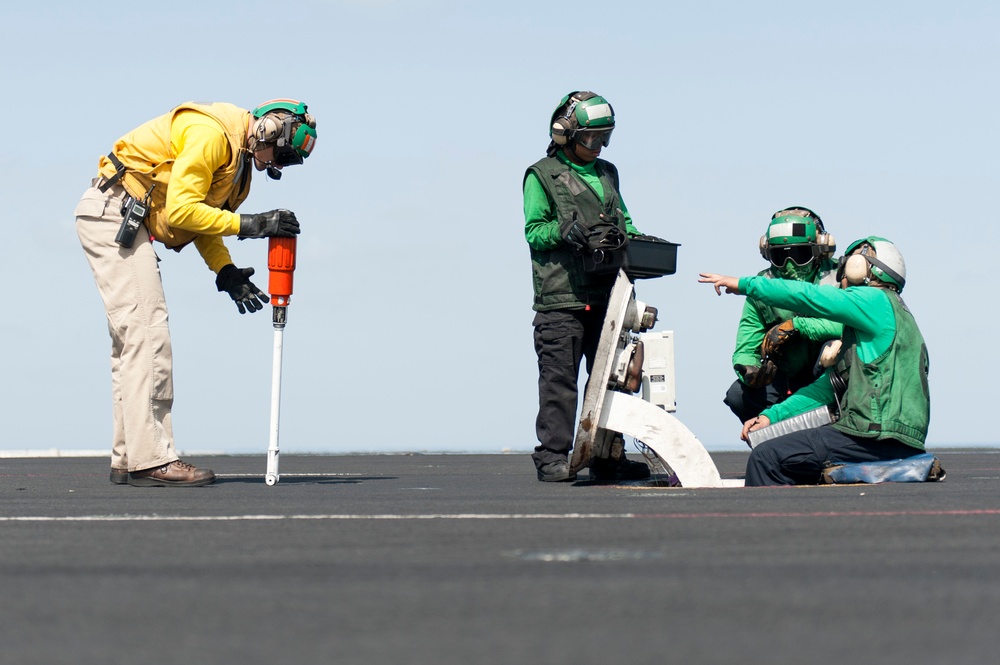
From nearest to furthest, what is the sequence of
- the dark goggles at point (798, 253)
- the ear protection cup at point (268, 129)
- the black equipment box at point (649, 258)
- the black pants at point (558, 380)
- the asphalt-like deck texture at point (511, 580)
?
the asphalt-like deck texture at point (511, 580) < the black equipment box at point (649, 258) < the ear protection cup at point (268, 129) < the black pants at point (558, 380) < the dark goggles at point (798, 253)

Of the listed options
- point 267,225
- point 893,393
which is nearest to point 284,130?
point 267,225

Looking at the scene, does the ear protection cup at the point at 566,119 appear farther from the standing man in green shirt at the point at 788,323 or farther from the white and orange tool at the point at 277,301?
the white and orange tool at the point at 277,301

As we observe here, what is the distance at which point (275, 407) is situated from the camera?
8.38 m

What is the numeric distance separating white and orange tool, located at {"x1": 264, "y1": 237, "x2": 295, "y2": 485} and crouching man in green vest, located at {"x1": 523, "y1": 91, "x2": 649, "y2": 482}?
56.7 inches

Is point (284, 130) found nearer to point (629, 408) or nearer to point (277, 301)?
point (277, 301)

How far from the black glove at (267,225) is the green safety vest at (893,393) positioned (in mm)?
3170

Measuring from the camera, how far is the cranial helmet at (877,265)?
7.79 metres

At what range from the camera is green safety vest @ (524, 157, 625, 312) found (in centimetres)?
857

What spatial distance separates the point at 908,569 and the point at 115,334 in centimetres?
559

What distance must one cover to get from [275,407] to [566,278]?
6.08 ft

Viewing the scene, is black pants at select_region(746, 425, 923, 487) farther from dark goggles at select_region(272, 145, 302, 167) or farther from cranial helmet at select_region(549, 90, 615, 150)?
dark goggles at select_region(272, 145, 302, 167)

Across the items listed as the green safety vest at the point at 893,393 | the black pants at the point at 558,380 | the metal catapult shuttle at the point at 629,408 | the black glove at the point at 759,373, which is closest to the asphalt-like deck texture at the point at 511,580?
the green safety vest at the point at 893,393

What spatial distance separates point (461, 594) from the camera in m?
3.32

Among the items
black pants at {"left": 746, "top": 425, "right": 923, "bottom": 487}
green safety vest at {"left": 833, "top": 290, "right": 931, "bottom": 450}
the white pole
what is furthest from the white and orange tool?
green safety vest at {"left": 833, "top": 290, "right": 931, "bottom": 450}
